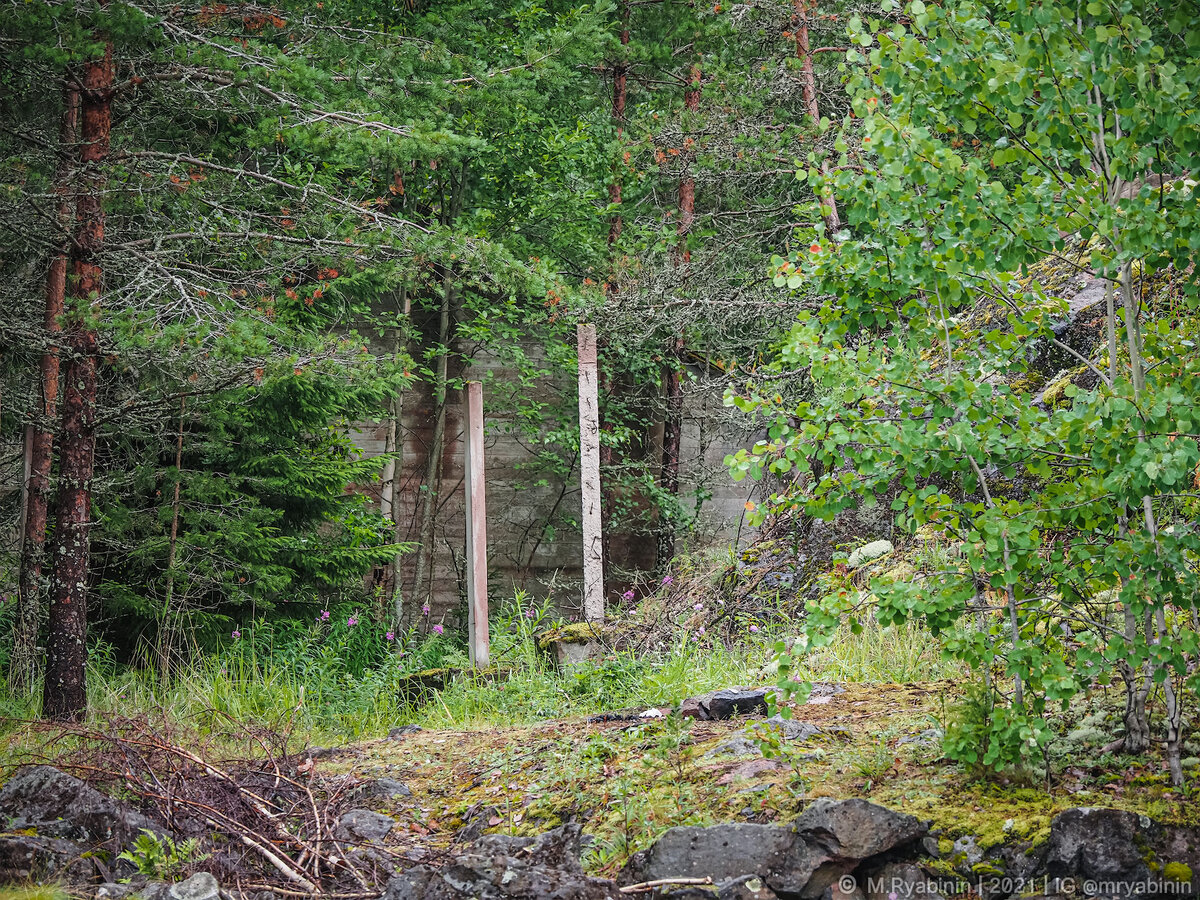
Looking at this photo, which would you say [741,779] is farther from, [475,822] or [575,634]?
[575,634]

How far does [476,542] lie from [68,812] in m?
3.99

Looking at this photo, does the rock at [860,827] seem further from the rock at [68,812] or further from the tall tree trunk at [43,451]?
the tall tree trunk at [43,451]

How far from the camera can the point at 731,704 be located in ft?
14.4

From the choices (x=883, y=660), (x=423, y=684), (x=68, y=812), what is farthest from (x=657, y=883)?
(x=423, y=684)

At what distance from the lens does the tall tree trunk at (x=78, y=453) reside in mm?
6086

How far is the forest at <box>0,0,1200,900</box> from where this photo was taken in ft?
9.18

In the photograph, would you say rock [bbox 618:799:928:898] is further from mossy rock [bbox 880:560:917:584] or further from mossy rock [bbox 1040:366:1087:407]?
mossy rock [bbox 1040:366:1087:407]

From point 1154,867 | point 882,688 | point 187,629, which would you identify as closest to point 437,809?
point 882,688

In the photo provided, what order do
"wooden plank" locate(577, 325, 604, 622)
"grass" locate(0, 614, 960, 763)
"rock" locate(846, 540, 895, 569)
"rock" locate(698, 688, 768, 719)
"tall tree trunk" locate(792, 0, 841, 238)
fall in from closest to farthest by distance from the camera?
"rock" locate(698, 688, 768, 719)
"grass" locate(0, 614, 960, 763)
"rock" locate(846, 540, 895, 569)
"wooden plank" locate(577, 325, 604, 622)
"tall tree trunk" locate(792, 0, 841, 238)

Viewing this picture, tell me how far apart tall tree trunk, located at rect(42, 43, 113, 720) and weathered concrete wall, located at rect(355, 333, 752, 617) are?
5.13 meters

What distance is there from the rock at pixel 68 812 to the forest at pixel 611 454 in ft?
0.05

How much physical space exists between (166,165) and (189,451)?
98.6 inches

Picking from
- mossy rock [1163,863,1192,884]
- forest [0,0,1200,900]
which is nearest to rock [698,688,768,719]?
forest [0,0,1200,900]

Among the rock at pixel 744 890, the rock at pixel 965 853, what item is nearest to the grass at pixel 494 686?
the rock at pixel 965 853
